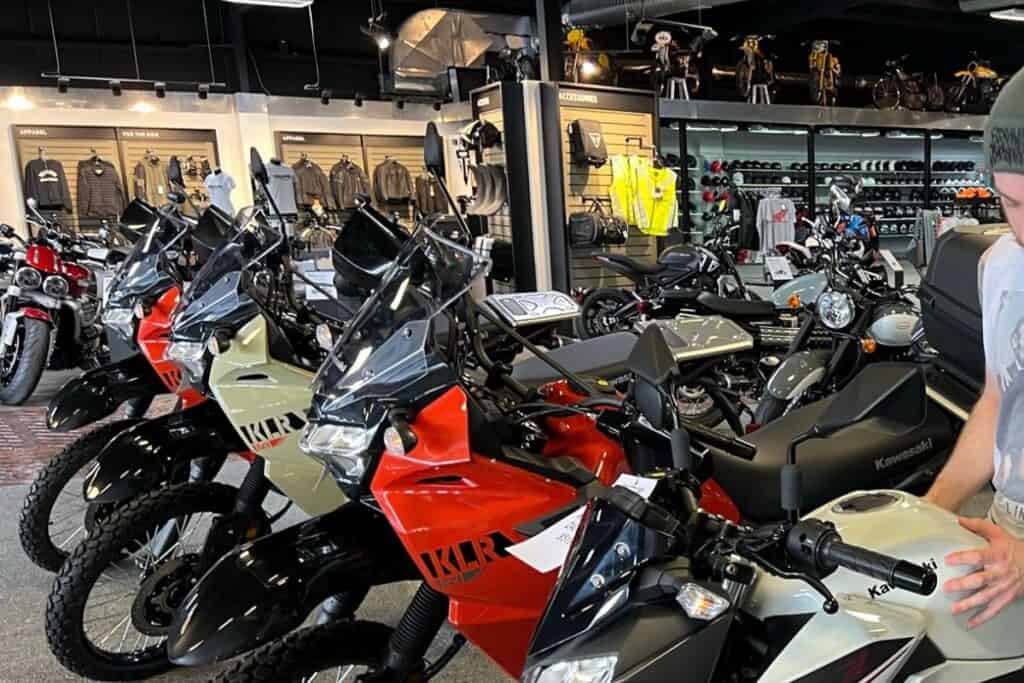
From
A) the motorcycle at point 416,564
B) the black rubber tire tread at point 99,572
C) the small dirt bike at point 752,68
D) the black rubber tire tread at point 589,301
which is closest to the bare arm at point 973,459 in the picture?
the motorcycle at point 416,564

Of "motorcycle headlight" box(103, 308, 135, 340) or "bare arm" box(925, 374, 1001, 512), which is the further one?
"motorcycle headlight" box(103, 308, 135, 340)

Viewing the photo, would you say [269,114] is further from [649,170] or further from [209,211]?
[209,211]

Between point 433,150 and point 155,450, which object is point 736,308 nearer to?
point 433,150

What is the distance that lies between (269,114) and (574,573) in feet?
33.4

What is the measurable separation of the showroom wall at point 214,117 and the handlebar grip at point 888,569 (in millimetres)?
9793

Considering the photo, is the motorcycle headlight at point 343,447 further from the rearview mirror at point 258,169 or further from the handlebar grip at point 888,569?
the rearview mirror at point 258,169

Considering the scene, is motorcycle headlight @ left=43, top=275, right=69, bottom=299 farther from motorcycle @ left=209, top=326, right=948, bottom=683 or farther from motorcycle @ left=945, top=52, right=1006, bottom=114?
motorcycle @ left=945, top=52, right=1006, bottom=114

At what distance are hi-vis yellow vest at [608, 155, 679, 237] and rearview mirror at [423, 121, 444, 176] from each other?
603cm

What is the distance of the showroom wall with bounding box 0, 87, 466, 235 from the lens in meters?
8.78

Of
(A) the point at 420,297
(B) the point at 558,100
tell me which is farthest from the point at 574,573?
(B) the point at 558,100

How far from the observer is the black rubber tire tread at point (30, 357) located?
19.3 ft

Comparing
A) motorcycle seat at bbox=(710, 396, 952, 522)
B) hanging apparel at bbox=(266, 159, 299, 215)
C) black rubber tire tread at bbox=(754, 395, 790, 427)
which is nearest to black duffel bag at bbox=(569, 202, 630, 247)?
hanging apparel at bbox=(266, 159, 299, 215)

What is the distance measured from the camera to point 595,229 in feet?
24.1

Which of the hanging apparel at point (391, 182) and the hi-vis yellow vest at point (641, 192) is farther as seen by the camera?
the hanging apparel at point (391, 182)
